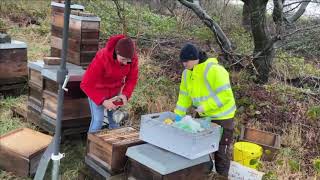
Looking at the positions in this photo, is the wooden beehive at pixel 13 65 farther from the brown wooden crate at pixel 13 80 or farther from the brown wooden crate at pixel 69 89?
the brown wooden crate at pixel 69 89

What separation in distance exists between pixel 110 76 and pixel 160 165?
52.3 inches

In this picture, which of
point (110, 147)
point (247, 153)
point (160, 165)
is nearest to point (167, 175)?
point (160, 165)

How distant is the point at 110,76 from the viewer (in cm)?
430

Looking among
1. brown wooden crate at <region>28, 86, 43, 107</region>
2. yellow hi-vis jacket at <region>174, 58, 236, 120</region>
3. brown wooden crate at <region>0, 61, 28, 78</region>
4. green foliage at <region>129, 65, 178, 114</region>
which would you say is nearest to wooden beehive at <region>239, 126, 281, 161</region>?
green foliage at <region>129, 65, 178, 114</region>

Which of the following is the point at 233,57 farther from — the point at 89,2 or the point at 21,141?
the point at 89,2

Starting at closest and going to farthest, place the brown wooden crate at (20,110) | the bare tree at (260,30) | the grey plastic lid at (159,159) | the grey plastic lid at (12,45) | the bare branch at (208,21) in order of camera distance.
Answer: the grey plastic lid at (159,159) → the brown wooden crate at (20,110) → the grey plastic lid at (12,45) → the bare tree at (260,30) → the bare branch at (208,21)

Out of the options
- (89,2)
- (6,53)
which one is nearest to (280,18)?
(6,53)

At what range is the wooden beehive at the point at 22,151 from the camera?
13.8ft

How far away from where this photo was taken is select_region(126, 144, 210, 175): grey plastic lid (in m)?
3.39

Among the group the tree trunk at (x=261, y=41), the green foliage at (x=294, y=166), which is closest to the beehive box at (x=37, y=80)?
the green foliage at (x=294, y=166)

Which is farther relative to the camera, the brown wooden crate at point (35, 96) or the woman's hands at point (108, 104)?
the brown wooden crate at point (35, 96)

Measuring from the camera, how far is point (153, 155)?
3549mm

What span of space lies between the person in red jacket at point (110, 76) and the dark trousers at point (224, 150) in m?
1.09

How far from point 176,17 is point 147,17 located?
0.91 metres
